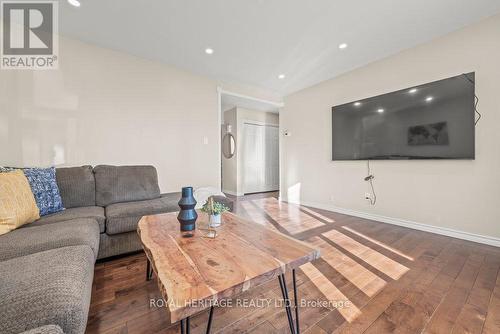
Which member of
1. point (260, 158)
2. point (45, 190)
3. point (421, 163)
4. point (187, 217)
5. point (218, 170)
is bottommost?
point (187, 217)

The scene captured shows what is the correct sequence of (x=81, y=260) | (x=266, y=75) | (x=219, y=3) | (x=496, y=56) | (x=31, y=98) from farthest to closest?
(x=266, y=75), (x=31, y=98), (x=496, y=56), (x=219, y=3), (x=81, y=260)

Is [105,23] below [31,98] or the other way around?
the other way around

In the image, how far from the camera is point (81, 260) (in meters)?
0.97

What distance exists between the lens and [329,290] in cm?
141

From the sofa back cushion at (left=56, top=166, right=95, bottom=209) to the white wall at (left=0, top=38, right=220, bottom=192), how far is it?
0.51 meters

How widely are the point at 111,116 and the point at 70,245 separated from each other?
2125 mm

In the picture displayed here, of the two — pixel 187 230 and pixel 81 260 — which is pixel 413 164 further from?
pixel 81 260

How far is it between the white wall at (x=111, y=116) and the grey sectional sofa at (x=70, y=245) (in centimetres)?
56

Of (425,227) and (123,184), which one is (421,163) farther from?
(123,184)

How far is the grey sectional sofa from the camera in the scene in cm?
65

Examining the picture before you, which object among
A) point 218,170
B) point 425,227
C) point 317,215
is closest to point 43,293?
point 218,170

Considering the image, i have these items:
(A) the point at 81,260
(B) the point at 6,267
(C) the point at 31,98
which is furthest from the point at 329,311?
(C) the point at 31,98

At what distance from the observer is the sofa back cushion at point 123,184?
7.24 feet

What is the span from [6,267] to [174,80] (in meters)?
3.01
